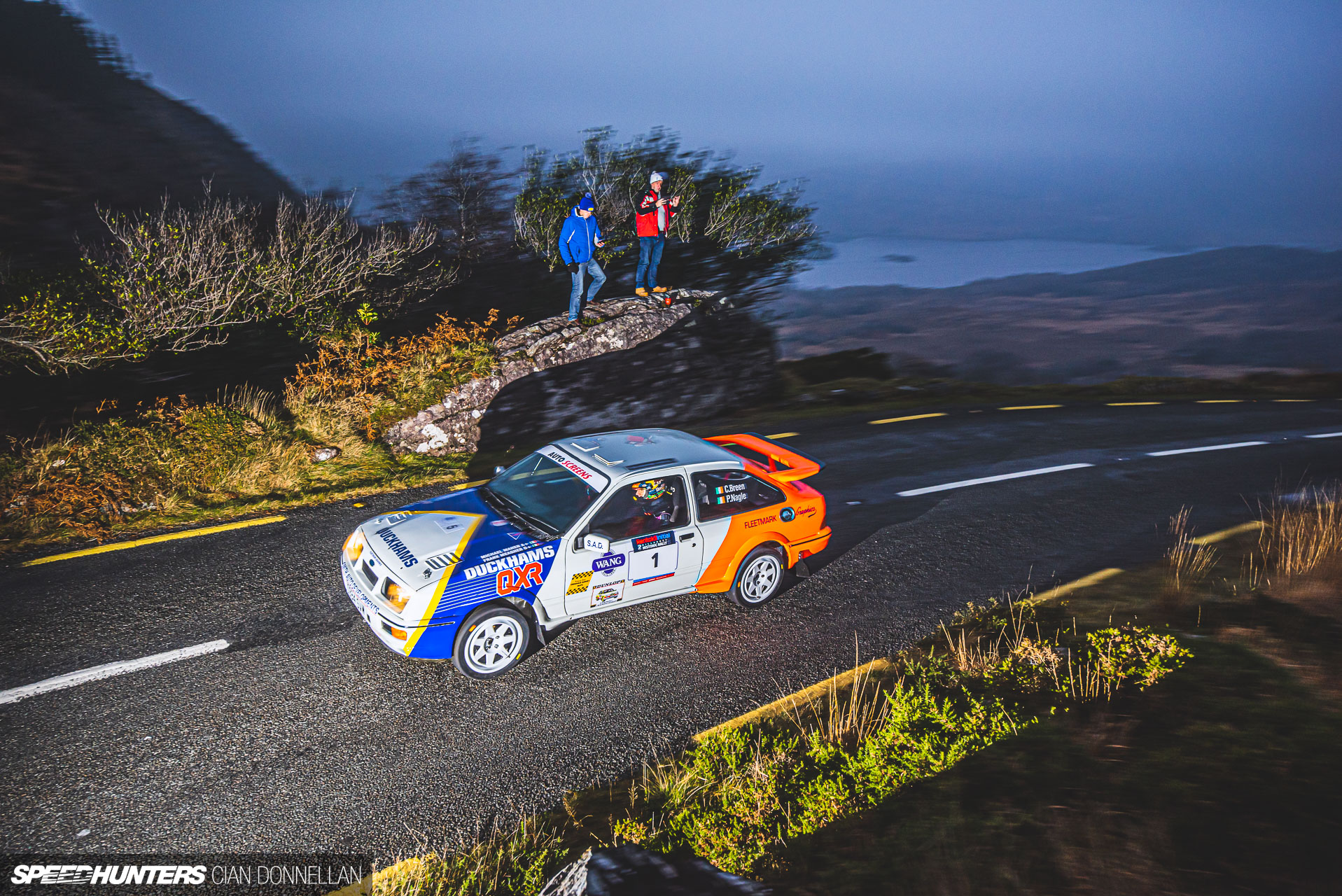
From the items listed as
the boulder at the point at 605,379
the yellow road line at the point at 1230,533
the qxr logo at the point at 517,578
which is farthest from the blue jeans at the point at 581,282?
the yellow road line at the point at 1230,533

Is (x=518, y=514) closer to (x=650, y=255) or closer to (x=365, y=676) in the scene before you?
(x=365, y=676)

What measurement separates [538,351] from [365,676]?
29.7ft

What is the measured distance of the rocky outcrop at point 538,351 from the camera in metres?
12.1

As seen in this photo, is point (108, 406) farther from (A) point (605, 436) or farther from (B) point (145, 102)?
(B) point (145, 102)

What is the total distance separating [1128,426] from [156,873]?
1617 centimetres

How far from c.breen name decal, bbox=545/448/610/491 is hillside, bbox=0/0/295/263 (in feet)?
79.0

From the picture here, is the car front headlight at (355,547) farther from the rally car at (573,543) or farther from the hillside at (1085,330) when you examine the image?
the hillside at (1085,330)

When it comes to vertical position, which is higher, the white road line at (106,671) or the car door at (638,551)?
the car door at (638,551)

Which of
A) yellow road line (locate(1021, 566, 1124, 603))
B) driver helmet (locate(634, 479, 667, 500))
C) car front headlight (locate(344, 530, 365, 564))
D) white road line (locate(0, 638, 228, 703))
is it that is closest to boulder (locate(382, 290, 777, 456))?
car front headlight (locate(344, 530, 365, 564))

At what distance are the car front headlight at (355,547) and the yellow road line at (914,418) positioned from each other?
10.1 metres

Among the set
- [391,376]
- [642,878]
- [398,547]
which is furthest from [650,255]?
[642,878]

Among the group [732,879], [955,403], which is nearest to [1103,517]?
[955,403]

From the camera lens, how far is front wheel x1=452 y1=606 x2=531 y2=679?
236 inches

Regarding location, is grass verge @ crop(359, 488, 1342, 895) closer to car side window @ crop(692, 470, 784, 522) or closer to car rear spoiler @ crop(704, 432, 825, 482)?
car side window @ crop(692, 470, 784, 522)
